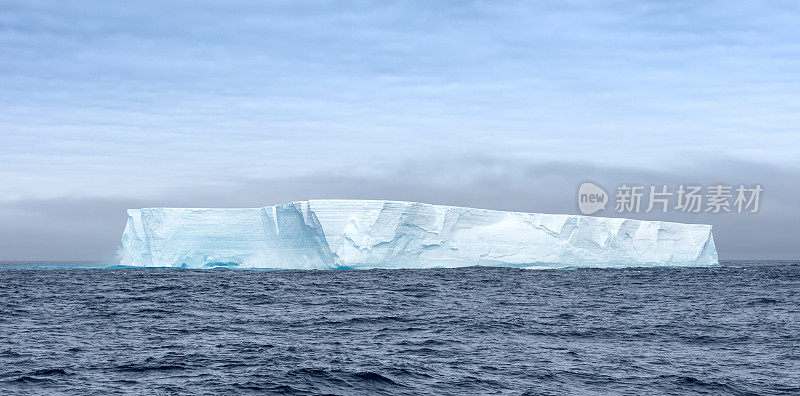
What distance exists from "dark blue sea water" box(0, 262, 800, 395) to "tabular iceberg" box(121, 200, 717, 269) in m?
13.1

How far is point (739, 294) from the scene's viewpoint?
22266 millimetres

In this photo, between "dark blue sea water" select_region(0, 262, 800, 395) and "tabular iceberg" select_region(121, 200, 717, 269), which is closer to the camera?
"dark blue sea water" select_region(0, 262, 800, 395)

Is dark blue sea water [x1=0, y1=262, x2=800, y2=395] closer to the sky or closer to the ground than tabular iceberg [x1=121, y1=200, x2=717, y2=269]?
closer to the ground

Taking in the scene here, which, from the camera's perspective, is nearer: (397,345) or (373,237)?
(397,345)

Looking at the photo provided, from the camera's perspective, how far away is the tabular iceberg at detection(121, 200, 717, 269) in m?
32.9

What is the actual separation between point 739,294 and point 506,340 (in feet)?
45.4

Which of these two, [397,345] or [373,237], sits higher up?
[373,237]

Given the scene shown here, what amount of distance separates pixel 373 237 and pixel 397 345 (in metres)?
22.2

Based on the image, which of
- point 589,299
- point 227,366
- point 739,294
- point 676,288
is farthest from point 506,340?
point 676,288

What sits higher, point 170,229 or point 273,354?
point 170,229

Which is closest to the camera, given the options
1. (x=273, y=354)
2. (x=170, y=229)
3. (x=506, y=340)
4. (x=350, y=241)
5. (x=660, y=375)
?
(x=660, y=375)

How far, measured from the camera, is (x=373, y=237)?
109 ft

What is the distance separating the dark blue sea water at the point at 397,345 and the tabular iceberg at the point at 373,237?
13138 millimetres

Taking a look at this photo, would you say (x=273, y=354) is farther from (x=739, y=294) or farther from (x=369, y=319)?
(x=739, y=294)
